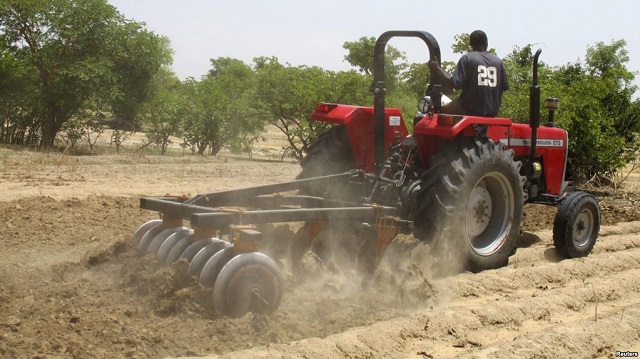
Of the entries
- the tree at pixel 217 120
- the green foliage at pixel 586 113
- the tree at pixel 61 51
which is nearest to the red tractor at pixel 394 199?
the green foliage at pixel 586 113

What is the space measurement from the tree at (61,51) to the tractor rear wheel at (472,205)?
12.9 metres

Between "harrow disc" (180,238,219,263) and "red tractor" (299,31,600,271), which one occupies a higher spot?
"red tractor" (299,31,600,271)

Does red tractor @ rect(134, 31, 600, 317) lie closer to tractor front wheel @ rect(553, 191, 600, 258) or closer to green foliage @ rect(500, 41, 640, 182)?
tractor front wheel @ rect(553, 191, 600, 258)

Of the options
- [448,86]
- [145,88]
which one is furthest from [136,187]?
[145,88]

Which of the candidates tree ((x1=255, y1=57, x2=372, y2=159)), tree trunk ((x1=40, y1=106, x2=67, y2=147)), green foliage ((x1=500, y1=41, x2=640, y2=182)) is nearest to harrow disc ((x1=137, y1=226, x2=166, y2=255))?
green foliage ((x1=500, y1=41, x2=640, y2=182))

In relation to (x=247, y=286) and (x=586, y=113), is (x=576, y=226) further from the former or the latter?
(x=586, y=113)

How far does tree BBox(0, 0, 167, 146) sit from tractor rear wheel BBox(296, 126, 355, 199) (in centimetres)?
1171

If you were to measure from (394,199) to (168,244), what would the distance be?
192cm

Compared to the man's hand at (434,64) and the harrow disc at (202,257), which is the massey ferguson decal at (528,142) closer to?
the man's hand at (434,64)

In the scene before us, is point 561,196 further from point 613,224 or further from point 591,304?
point 613,224

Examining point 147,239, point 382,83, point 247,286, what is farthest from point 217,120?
point 247,286

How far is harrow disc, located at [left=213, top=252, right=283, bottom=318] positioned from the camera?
4625 millimetres

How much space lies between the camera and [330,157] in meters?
6.96

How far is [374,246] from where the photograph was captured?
5793 millimetres
